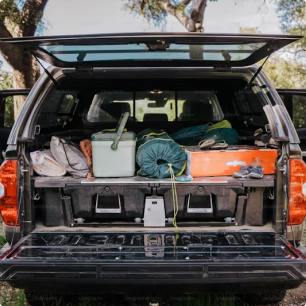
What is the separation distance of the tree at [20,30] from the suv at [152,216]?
22.7 ft

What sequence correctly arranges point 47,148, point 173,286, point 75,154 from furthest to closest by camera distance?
point 47,148, point 75,154, point 173,286

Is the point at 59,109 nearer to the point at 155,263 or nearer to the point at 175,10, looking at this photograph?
the point at 155,263

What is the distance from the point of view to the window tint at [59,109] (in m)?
3.97

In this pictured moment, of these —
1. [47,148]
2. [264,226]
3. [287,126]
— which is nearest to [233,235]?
[264,226]

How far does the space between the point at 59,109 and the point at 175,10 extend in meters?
10.8

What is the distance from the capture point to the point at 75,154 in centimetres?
329

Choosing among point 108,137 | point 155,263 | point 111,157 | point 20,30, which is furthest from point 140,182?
point 20,30

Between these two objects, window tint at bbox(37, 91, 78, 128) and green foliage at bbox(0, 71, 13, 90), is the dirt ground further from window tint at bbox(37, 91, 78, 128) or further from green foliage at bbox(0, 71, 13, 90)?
green foliage at bbox(0, 71, 13, 90)

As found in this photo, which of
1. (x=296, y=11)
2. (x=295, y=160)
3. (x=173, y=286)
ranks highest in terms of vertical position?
(x=296, y=11)

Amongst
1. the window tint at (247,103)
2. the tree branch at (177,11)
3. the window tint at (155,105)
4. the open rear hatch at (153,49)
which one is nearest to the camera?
the open rear hatch at (153,49)

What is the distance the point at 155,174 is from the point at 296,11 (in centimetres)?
1390

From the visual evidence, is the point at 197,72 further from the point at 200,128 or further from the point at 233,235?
the point at 233,235

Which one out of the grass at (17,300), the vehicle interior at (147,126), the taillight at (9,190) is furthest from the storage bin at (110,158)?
the grass at (17,300)

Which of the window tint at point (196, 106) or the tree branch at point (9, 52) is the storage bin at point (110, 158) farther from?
the tree branch at point (9, 52)
